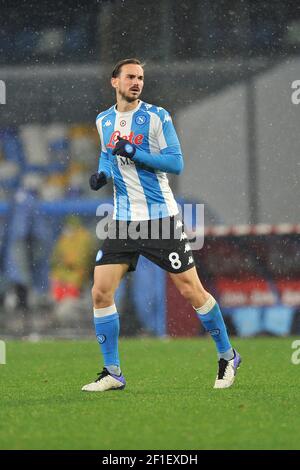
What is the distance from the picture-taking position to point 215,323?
6.58 meters

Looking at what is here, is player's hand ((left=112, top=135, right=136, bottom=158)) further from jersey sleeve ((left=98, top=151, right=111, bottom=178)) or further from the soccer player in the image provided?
jersey sleeve ((left=98, top=151, right=111, bottom=178))

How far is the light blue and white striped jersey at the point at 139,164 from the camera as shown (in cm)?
653

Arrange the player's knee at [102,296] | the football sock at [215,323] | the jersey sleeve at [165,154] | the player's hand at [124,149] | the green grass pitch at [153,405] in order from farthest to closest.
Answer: the football sock at [215,323] < the player's knee at [102,296] < the jersey sleeve at [165,154] < the player's hand at [124,149] < the green grass pitch at [153,405]

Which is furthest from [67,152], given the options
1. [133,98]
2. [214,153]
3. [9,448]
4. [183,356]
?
[9,448]

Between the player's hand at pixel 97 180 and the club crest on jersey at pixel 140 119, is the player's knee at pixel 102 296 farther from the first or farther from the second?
the club crest on jersey at pixel 140 119

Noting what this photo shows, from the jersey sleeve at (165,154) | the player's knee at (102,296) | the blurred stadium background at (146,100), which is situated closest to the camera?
the jersey sleeve at (165,154)

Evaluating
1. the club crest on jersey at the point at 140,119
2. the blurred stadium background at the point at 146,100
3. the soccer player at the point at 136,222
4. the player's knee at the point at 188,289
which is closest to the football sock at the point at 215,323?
the soccer player at the point at 136,222

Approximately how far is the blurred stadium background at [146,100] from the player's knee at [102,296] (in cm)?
615

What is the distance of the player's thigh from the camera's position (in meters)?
6.44

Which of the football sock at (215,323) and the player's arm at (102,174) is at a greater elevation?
the player's arm at (102,174)

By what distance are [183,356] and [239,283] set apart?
2.72 meters

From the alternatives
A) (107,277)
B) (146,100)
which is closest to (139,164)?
(107,277)

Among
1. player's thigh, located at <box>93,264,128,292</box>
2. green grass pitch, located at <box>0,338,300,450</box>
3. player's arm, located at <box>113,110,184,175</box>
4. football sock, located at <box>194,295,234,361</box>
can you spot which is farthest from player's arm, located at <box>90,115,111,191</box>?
green grass pitch, located at <box>0,338,300,450</box>
